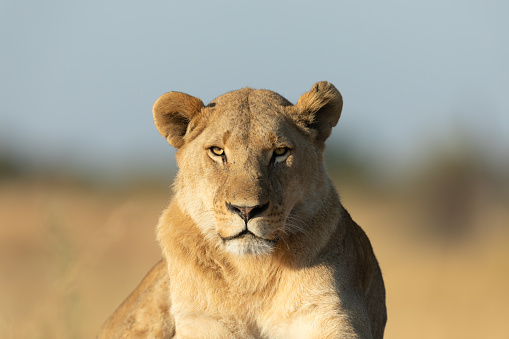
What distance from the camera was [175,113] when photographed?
6133mm

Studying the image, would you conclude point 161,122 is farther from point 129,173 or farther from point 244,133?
point 129,173

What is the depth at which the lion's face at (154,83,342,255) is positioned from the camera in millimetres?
5277

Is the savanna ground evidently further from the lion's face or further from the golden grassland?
the lion's face

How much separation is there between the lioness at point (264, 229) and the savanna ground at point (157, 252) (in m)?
0.50

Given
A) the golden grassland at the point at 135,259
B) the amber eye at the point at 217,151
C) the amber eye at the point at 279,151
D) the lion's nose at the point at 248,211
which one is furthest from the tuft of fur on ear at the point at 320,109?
the golden grassland at the point at 135,259

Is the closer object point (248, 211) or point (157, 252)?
point (248, 211)

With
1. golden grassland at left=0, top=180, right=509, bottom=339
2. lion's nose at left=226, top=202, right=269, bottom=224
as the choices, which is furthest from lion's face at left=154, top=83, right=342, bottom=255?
golden grassland at left=0, top=180, right=509, bottom=339

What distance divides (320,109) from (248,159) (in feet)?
2.91

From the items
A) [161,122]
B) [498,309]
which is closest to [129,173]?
[498,309]

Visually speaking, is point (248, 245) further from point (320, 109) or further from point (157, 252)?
point (157, 252)

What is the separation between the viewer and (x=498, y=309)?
15.0 metres

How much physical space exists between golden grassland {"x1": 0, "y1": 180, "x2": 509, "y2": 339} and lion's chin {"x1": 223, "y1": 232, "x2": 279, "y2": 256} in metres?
0.55

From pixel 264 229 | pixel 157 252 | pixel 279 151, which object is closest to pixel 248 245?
pixel 264 229

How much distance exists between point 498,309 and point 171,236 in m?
10.1
